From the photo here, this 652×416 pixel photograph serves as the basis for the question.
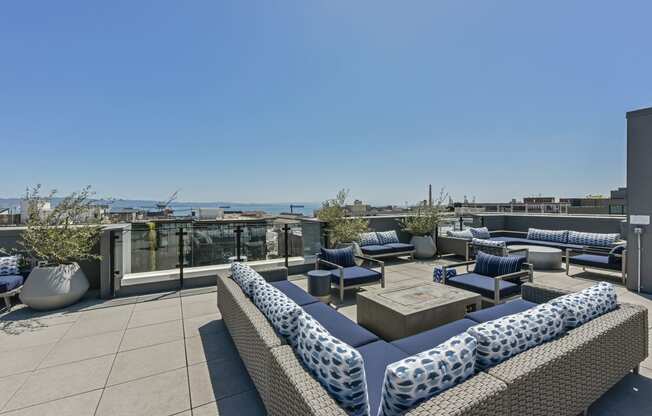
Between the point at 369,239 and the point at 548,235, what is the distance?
5.34m

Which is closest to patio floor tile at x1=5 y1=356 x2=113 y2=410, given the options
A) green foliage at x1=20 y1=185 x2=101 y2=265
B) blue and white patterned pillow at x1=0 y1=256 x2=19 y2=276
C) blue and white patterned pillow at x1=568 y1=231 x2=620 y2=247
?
green foliage at x1=20 y1=185 x2=101 y2=265

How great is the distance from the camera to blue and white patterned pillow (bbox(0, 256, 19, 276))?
429cm

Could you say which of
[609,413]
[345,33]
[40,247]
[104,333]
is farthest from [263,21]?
[609,413]

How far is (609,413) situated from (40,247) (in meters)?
6.84

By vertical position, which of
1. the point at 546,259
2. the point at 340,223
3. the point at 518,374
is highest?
the point at 340,223

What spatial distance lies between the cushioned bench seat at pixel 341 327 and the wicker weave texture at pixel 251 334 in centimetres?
68

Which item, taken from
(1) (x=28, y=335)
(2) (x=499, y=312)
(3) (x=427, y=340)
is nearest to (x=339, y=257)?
(2) (x=499, y=312)

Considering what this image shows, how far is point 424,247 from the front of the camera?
25.6 feet

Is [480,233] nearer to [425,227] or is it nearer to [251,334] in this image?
[425,227]

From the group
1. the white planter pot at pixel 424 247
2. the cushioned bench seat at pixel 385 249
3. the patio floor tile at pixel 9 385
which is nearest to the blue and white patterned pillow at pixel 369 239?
the cushioned bench seat at pixel 385 249

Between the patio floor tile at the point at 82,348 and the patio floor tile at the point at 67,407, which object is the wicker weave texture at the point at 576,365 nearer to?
the patio floor tile at the point at 67,407

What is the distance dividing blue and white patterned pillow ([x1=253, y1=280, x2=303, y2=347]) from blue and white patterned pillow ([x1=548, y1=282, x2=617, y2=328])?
1.85 meters

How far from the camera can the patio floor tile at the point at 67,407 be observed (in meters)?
2.02

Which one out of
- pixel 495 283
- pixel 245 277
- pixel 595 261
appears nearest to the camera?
pixel 245 277
